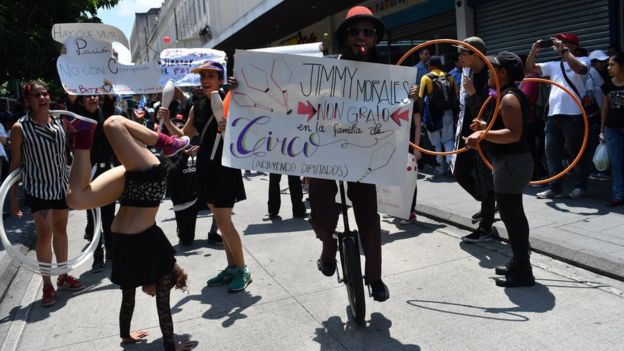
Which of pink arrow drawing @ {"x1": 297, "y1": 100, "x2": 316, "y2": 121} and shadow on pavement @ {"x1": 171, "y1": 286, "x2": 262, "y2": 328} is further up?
pink arrow drawing @ {"x1": 297, "y1": 100, "x2": 316, "y2": 121}

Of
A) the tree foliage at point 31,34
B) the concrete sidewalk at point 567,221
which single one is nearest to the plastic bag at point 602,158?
the concrete sidewalk at point 567,221

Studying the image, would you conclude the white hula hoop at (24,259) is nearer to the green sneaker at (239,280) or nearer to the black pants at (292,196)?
the green sneaker at (239,280)

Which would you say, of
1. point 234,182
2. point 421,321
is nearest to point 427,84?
point 234,182

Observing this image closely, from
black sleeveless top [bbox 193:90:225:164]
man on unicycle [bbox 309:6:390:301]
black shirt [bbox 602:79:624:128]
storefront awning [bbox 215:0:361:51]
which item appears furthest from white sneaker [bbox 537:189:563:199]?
storefront awning [bbox 215:0:361:51]

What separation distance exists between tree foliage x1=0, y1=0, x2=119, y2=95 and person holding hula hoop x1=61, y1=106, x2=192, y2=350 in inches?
269

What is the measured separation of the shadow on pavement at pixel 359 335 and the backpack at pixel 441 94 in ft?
18.1

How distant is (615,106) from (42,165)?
6.35 m

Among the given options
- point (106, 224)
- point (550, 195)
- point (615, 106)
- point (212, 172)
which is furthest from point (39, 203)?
point (615, 106)

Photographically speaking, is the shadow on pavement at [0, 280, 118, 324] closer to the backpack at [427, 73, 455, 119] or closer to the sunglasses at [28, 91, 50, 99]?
the sunglasses at [28, 91, 50, 99]

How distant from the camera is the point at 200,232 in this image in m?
7.37

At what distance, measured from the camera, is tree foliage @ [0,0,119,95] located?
31.2 feet

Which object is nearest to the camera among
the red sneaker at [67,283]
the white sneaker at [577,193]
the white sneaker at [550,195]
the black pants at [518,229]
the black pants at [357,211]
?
the black pants at [357,211]

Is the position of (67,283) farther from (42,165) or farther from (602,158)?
(602,158)

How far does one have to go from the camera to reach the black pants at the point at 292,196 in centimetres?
770
